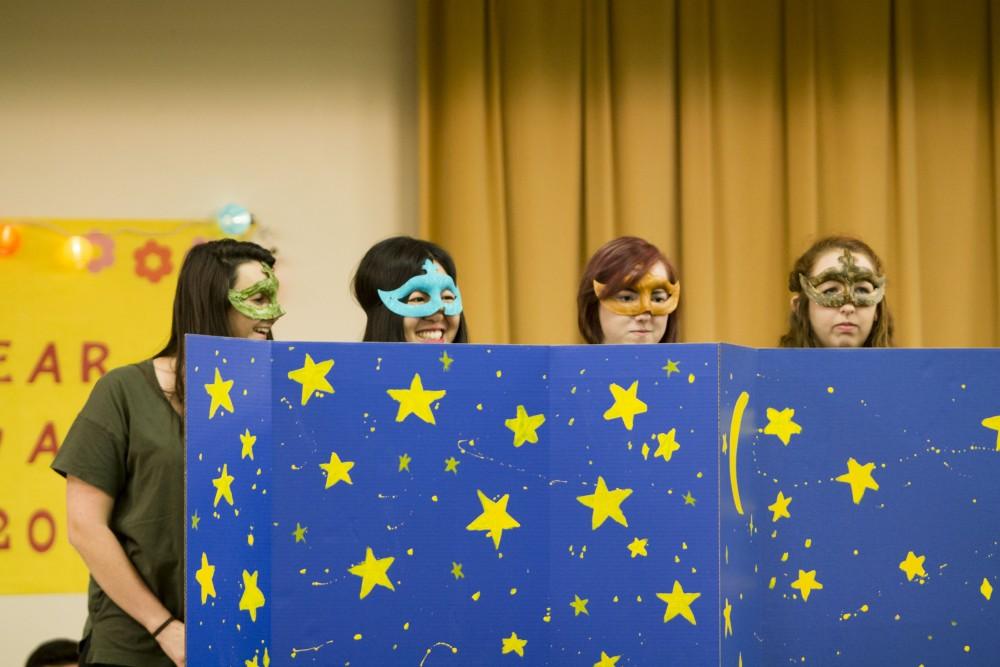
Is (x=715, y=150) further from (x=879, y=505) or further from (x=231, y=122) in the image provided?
(x=879, y=505)

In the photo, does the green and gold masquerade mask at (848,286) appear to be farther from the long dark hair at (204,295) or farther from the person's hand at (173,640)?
the person's hand at (173,640)

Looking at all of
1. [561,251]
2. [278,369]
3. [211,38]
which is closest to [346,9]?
[211,38]

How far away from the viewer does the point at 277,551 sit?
1369 millimetres

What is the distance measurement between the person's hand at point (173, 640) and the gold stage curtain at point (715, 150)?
1.80 m

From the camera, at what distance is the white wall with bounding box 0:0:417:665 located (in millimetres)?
3539

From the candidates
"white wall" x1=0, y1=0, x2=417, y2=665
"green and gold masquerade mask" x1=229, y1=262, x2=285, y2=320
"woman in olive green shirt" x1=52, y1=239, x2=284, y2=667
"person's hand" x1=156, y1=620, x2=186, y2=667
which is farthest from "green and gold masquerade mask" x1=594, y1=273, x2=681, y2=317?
"white wall" x1=0, y1=0, x2=417, y2=665

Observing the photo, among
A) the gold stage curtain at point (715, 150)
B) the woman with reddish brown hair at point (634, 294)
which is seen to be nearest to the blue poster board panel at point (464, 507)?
the woman with reddish brown hair at point (634, 294)

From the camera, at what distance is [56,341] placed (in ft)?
11.4

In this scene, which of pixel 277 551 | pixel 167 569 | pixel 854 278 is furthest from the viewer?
pixel 854 278

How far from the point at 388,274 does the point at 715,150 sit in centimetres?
174

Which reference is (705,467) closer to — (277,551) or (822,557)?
(822,557)

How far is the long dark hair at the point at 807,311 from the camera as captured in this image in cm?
247

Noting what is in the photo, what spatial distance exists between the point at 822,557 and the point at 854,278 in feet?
3.44

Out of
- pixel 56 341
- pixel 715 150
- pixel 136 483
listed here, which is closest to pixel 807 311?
pixel 715 150
